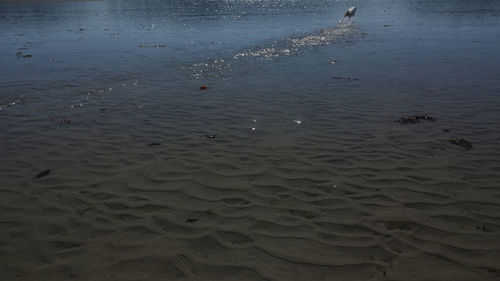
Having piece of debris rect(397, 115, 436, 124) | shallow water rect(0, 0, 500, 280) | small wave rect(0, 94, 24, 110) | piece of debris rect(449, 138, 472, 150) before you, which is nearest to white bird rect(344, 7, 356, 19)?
shallow water rect(0, 0, 500, 280)

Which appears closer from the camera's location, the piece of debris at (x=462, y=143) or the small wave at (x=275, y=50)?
the piece of debris at (x=462, y=143)

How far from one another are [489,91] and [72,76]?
56.6 ft

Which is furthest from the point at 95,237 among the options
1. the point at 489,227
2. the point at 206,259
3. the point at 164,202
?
the point at 489,227

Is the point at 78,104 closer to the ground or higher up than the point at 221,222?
higher up

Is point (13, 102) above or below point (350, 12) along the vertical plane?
below

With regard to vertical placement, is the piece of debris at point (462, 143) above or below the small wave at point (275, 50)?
below

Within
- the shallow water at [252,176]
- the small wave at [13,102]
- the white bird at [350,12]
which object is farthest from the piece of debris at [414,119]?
the white bird at [350,12]

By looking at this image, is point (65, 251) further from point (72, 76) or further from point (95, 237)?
point (72, 76)

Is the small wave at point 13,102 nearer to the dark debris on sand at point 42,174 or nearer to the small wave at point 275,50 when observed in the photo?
the dark debris on sand at point 42,174

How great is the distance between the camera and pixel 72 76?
50.8 ft

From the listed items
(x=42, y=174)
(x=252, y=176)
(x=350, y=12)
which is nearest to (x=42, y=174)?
(x=42, y=174)

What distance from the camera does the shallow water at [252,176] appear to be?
188 inches

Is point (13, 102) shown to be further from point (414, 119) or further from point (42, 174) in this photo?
point (414, 119)

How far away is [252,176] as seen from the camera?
6.90 metres
